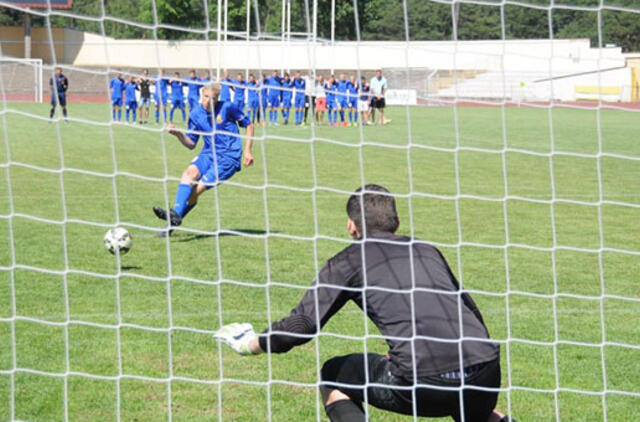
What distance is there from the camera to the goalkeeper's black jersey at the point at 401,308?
3.66 meters

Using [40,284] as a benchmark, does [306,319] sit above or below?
above

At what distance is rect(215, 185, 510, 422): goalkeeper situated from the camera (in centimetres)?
366

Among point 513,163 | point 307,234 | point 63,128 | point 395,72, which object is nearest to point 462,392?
point 307,234

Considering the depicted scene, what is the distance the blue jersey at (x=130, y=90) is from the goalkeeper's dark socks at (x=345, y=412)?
27.4 m

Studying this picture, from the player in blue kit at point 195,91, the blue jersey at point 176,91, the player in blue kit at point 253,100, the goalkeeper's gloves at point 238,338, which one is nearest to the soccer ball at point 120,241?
the player in blue kit at point 195,91

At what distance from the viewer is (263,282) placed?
757cm

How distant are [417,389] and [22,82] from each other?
37.9 meters

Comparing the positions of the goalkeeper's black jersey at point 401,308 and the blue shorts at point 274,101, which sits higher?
the blue shorts at point 274,101

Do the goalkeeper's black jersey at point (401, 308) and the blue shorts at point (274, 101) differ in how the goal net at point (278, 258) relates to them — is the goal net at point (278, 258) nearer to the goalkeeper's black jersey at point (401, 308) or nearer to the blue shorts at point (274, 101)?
the goalkeeper's black jersey at point (401, 308)

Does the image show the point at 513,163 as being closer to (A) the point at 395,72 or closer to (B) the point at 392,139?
(B) the point at 392,139

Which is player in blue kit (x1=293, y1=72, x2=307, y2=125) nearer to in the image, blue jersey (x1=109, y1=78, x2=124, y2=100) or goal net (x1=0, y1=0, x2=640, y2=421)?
blue jersey (x1=109, y1=78, x2=124, y2=100)

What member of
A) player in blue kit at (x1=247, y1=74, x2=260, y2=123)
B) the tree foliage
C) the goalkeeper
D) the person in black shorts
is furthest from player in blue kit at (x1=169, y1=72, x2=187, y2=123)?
the goalkeeper

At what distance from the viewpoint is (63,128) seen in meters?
26.8

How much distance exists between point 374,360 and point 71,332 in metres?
2.87
